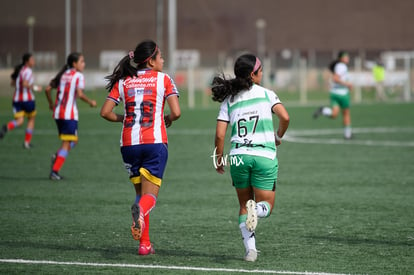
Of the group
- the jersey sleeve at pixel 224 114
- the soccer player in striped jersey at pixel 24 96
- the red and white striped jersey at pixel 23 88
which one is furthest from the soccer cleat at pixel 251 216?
the red and white striped jersey at pixel 23 88

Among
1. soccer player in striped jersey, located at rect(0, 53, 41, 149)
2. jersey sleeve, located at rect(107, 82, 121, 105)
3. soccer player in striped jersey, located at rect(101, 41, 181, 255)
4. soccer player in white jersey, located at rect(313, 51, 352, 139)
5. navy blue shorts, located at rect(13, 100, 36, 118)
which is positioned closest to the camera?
soccer player in striped jersey, located at rect(101, 41, 181, 255)

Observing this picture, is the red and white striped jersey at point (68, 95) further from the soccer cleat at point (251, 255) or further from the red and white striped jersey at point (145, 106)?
the soccer cleat at point (251, 255)

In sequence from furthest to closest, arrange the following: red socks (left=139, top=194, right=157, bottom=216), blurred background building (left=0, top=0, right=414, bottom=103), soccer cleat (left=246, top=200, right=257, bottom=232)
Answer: blurred background building (left=0, top=0, right=414, bottom=103)
red socks (left=139, top=194, right=157, bottom=216)
soccer cleat (left=246, top=200, right=257, bottom=232)

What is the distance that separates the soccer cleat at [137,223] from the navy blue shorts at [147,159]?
57 centimetres

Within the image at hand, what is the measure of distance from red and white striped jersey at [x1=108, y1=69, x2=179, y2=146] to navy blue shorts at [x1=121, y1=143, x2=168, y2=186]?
0.05 m

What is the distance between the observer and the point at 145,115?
862 cm

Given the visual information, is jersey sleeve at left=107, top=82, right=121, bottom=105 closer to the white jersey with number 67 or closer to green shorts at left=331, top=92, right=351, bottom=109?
the white jersey with number 67

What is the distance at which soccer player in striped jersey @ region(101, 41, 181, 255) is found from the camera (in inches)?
338

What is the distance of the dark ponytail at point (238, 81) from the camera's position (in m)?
8.11

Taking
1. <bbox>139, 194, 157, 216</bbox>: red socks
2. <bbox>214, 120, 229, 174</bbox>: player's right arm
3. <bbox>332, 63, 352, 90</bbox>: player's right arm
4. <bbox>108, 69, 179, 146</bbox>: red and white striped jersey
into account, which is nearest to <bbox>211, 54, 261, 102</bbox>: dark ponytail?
<bbox>214, 120, 229, 174</bbox>: player's right arm

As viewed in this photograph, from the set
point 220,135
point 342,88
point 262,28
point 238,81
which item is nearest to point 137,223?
point 220,135

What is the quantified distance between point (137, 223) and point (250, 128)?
53.1 inches

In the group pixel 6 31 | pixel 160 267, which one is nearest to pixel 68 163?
pixel 160 267

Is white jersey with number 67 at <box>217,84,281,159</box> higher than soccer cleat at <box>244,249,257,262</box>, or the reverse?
white jersey with number 67 at <box>217,84,281,159</box>
